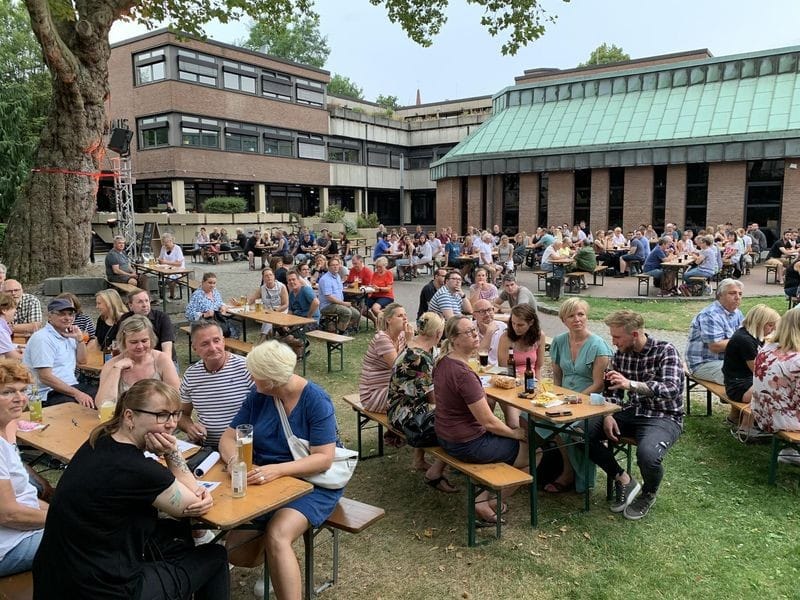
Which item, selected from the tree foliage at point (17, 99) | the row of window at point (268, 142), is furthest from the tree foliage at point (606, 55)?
the tree foliage at point (17, 99)

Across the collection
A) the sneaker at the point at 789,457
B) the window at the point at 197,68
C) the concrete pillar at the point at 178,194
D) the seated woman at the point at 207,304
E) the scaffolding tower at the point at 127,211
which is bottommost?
the sneaker at the point at 789,457

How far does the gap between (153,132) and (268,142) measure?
21.6ft

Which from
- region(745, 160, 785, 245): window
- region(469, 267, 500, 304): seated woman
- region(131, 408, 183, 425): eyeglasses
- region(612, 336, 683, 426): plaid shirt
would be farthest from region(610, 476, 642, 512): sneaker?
region(745, 160, 785, 245): window

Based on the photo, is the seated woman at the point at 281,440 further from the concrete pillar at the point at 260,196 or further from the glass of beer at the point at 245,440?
the concrete pillar at the point at 260,196

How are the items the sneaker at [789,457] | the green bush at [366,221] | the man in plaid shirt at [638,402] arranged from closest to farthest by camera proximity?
1. the man in plaid shirt at [638,402]
2. the sneaker at [789,457]
3. the green bush at [366,221]

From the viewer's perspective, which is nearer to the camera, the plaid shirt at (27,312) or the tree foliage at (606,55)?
the plaid shirt at (27,312)

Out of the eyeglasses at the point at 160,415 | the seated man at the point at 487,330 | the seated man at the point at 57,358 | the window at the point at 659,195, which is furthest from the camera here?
the window at the point at 659,195

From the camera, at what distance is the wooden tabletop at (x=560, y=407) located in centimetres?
424

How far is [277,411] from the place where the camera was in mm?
3596

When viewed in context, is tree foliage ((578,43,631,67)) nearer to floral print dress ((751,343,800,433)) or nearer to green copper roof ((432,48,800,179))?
green copper roof ((432,48,800,179))

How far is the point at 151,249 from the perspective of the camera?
19.3 meters

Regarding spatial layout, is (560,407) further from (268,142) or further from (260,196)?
(268,142)

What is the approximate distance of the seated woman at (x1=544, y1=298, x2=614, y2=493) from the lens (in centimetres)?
489

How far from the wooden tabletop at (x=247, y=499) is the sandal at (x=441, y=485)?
6.27 ft
